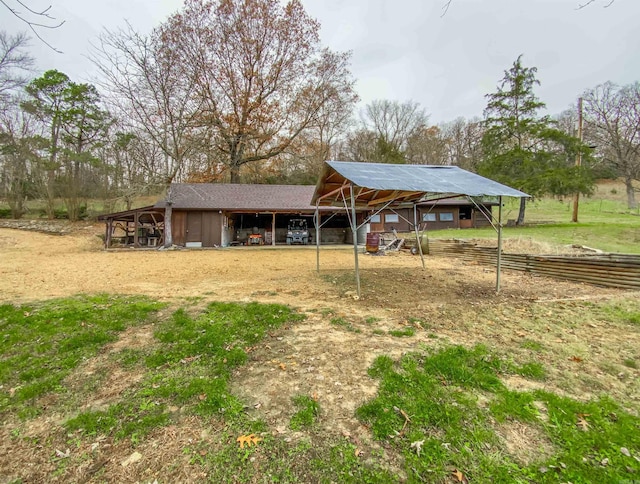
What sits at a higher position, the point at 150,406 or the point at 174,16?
the point at 174,16

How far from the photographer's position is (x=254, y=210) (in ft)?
56.0

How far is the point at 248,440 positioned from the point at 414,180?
530cm

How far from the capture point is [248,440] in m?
1.99

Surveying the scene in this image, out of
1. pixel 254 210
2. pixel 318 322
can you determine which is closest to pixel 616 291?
pixel 318 322

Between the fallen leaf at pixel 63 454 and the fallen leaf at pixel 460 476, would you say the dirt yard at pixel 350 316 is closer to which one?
the fallen leaf at pixel 63 454

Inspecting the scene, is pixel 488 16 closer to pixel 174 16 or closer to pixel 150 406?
pixel 150 406

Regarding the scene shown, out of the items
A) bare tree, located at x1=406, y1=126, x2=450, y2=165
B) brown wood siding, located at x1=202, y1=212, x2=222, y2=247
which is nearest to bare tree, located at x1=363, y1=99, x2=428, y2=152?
bare tree, located at x1=406, y1=126, x2=450, y2=165

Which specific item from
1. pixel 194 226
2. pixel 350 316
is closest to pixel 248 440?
pixel 350 316

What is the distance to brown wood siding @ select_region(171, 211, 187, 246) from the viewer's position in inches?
667

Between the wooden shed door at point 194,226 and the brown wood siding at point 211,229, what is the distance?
0.24 m

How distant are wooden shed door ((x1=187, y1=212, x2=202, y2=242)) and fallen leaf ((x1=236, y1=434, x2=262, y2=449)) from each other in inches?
656

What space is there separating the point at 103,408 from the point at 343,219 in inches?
770

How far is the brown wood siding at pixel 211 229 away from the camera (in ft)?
56.5

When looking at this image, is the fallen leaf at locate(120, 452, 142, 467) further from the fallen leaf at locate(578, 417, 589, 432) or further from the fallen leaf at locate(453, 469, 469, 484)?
the fallen leaf at locate(578, 417, 589, 432)
